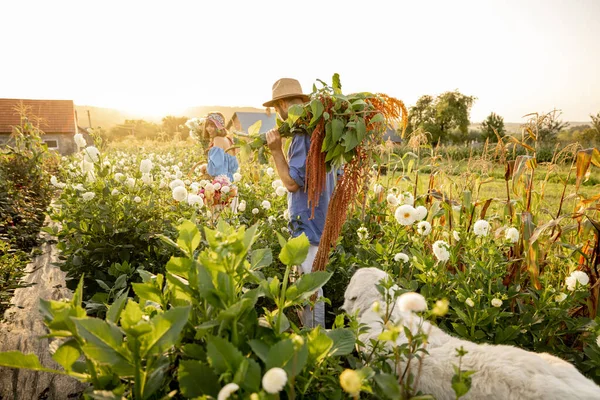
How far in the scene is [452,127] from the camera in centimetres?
5497

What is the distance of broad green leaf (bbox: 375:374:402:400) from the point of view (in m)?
0.77

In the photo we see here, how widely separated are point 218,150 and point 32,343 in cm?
354

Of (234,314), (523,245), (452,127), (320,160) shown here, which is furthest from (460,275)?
(452,127)

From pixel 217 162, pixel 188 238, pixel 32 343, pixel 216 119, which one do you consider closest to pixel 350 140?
pixel 188 238

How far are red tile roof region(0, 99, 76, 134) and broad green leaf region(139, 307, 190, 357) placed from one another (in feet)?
113

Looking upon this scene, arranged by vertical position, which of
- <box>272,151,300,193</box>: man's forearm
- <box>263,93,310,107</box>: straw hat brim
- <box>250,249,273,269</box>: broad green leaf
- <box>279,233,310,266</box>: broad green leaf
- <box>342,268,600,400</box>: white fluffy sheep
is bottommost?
<box>342,268,600,400</box>: white fluffy sheep

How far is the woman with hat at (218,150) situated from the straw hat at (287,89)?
8.58 feet

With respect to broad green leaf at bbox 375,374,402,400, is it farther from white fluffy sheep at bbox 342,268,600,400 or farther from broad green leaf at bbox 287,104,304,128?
broad green leaf at bbox 287,104,304,128

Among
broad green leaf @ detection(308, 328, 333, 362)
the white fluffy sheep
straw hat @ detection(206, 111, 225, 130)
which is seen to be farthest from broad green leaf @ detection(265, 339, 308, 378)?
straw hat @ detection(206, 111, 225, 130)

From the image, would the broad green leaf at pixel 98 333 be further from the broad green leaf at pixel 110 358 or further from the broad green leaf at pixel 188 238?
the broad green leaf at pixel 188 238

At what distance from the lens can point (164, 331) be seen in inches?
30.8

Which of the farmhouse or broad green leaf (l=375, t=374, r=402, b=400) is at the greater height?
the farmhouse

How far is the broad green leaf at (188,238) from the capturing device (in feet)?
3.44

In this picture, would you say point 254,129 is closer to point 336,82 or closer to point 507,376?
point 336,82
